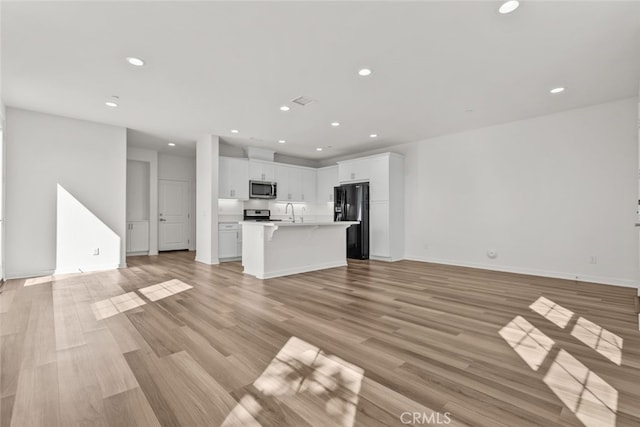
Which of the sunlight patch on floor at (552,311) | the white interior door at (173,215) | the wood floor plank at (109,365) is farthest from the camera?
the white interior door at (173,215)

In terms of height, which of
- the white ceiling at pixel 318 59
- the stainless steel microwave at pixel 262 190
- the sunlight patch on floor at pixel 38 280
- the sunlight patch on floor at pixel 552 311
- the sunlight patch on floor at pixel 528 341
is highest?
the white ceiling at pixel 318 59

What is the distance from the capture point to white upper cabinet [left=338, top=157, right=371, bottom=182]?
725cm

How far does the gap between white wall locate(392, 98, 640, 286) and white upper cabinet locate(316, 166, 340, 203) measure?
247cm

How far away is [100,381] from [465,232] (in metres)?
6.14

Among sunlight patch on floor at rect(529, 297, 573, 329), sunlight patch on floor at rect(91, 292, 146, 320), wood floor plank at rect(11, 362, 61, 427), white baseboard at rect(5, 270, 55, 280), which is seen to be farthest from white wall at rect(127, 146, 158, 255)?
sunlight patch on floor at rect(529, 297, 573, 329)

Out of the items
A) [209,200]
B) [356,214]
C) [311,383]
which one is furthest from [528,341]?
[209,200]

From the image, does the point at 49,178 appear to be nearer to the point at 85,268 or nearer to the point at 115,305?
the point at 85,268

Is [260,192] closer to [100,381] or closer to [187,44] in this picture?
[187,44]

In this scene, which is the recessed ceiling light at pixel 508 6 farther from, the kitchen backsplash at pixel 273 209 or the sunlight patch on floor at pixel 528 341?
the kitchen backsplash at pixel 273 209

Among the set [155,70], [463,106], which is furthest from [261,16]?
[463,106]

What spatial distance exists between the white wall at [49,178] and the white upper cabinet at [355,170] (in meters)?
4.95

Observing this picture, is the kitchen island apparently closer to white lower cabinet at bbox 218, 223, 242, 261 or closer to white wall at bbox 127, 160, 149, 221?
white lower cabinet at bbox 218, 223, 242, 261

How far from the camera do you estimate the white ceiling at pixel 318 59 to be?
2525 millimetres

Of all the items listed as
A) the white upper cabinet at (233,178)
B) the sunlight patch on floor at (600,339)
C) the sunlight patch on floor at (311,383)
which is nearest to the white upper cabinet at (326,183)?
the white upper cabinet at (233,178)
